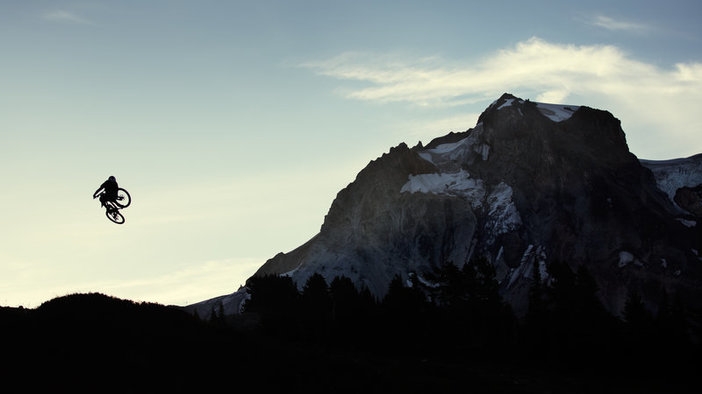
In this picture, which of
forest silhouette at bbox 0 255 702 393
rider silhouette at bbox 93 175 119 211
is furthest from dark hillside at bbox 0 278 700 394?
rider silhouette at bbox 93 175 119 211

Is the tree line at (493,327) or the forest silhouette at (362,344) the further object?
the tree line at (493,327)

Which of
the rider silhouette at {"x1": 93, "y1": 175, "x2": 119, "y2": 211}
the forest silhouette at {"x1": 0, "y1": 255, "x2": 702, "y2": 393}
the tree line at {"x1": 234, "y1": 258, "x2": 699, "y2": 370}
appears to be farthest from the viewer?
the tree line at {"x1": 234, "y1": 258, "x2": 699, "y2": 370}

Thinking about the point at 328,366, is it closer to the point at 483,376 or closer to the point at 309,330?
the point at 483,376

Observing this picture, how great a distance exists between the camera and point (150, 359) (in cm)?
5766

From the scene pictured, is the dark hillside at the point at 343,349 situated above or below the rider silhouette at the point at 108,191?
below

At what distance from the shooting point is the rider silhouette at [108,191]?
51875mm

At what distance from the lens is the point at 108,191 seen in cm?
5197

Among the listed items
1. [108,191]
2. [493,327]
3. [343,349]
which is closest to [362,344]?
[343,349]

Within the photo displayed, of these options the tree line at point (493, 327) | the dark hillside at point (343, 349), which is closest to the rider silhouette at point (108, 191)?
the dark hillside at point (343, 349)

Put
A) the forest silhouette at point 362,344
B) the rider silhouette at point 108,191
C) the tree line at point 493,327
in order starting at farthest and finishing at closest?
the tree line at point 493,327, the forest silhouette at point 362,344, the rider silhouette at point 108,191

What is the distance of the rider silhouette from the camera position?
51875 millimetres

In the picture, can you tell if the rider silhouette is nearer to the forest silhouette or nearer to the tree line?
the forest silhouette

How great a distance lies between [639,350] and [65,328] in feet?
210

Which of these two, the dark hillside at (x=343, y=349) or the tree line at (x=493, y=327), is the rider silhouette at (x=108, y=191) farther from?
the tree line at (x=493, y=327)
